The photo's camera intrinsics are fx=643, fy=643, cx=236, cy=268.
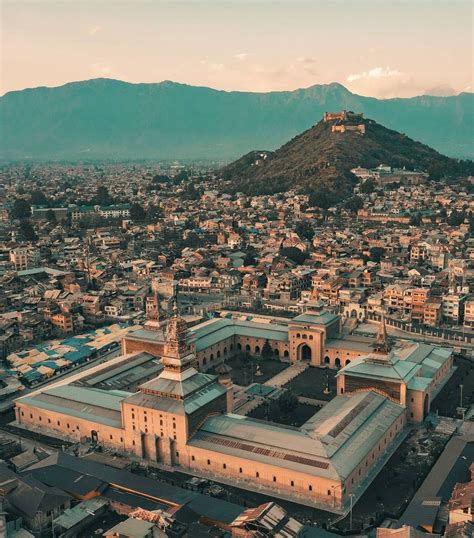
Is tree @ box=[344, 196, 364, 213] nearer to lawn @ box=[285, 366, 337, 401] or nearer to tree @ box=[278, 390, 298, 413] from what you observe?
lawn @ box=[285, 366, 337, 401]

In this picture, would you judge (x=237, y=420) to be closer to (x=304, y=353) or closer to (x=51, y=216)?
(x=304, y=353)

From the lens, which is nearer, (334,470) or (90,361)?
(334,470)

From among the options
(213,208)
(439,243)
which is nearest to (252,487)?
(439,243)

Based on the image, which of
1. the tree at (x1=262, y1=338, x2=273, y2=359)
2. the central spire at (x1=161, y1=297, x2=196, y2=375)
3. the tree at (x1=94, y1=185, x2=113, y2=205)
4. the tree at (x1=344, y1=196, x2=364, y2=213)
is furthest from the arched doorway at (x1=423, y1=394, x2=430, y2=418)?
the tree at (x1=94, y1=185, x2=113, y2=205)

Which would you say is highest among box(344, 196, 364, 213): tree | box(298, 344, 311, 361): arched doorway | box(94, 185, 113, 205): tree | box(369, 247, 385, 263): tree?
box(94, 185, 113, 205): tree

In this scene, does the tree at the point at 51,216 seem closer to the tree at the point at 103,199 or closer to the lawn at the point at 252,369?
the tree at the point at 103,199

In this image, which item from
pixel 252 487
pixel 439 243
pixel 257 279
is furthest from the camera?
pixel 439 243

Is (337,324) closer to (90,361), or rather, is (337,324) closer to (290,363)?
(290,363)
